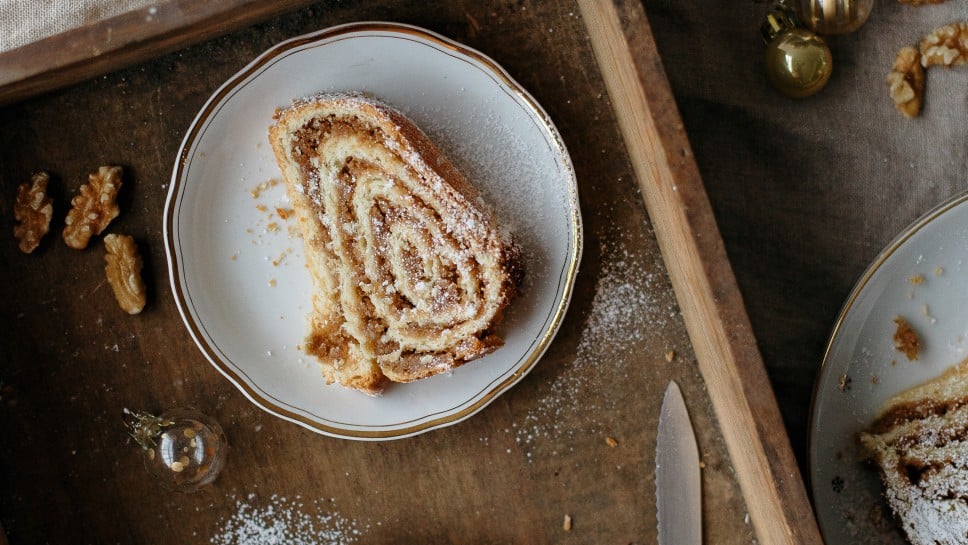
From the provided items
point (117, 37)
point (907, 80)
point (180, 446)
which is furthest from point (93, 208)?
point (907, 80)

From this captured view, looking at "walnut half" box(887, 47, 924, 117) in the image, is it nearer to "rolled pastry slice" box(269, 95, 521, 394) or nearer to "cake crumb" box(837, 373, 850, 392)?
"cake crumb" box(837, 373, 850, 392)

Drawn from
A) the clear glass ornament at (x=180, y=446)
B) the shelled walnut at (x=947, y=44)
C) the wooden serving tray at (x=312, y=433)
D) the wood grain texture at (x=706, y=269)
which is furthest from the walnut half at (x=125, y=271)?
the shelled walnut at (x=947, y=44)

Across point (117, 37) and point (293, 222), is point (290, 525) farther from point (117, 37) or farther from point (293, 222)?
point (117, 37)

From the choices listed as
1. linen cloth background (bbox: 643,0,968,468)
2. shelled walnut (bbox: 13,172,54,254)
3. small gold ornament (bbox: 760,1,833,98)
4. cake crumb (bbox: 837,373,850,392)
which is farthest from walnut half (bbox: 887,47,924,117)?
shelled walnut (bbox: 13,172,54,254)

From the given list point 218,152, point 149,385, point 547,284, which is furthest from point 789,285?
point 149,385

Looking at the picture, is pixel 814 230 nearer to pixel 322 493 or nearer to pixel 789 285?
pixel 789 285
